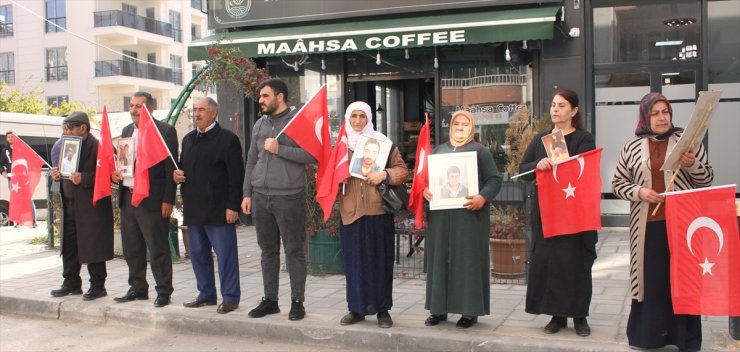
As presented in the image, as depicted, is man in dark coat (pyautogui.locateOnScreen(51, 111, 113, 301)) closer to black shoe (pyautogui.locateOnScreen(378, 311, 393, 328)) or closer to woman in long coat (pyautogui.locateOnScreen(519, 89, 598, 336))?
black shoe (pyautogui.locateOnScreen(378, 311, 393, 328))

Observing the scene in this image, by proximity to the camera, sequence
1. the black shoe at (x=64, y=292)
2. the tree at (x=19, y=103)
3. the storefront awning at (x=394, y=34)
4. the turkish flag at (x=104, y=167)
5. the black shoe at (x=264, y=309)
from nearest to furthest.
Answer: the black shoe at (x=264, y=309) → the turkish flag at (x=104, y=167) → the black shoe at (x=64, y=292) → the storefront awning at (x=394, y=34) → the tree at (x=19, y=103)

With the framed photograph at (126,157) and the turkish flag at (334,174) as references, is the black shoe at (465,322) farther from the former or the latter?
the framed photograph at (126,157)

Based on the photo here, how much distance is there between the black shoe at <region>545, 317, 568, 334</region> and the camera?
5320 millimetres

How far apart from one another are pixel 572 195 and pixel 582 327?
98 cm

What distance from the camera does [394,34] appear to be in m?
10.6

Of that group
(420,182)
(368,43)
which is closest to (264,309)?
(420,182)

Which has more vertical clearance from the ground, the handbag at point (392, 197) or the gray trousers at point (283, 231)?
the handbag at point (392, 197)

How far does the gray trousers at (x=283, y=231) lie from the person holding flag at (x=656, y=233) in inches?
102

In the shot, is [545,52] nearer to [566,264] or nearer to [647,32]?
[647,32]

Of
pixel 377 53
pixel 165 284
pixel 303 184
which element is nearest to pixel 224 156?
pixel 303 184

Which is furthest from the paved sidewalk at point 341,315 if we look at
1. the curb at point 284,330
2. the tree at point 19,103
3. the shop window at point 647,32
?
the tree at point 19,103

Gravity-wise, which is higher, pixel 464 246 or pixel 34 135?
pixel 34 135

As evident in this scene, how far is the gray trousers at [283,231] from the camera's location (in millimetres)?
5895

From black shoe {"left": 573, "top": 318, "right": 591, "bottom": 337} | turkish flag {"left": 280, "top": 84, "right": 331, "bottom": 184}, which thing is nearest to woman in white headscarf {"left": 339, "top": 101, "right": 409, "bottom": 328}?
turkish flag {"left": 280, "top": 84, "right": 331, "bottom": 184}
